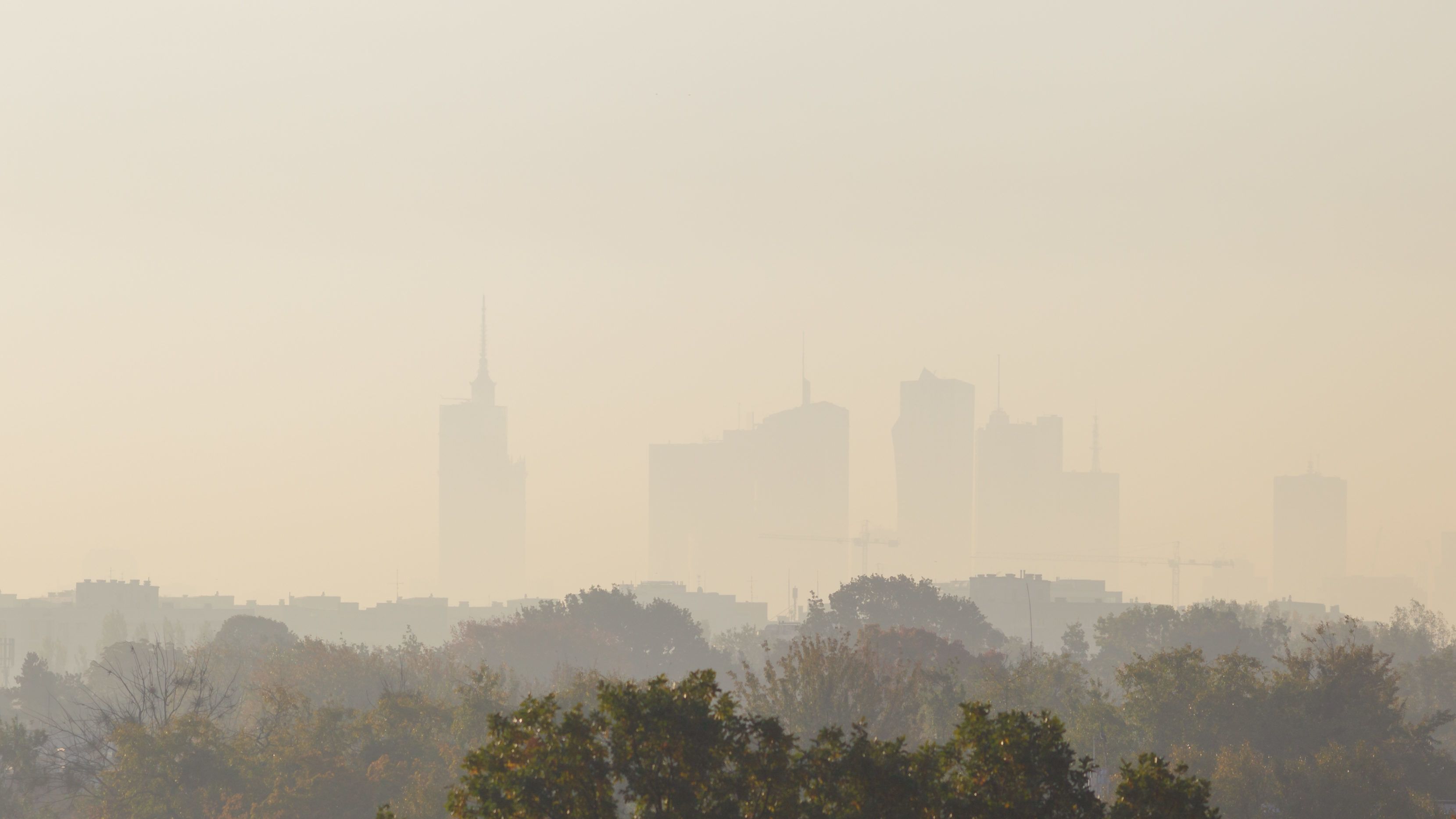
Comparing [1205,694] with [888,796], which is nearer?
[888,796]

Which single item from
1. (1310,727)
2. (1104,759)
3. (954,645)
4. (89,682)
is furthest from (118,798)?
(89,682)

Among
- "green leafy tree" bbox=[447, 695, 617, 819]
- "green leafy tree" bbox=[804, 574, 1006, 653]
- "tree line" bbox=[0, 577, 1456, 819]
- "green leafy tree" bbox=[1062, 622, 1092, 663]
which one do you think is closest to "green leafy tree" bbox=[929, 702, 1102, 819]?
"tree line" bbox=[0, 577, 1456, 819]

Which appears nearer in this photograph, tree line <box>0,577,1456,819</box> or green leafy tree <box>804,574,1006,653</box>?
tree line <box>0,577,1456,819</box>

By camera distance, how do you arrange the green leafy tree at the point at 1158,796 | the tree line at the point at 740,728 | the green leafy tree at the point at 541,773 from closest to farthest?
the green leafy tree at the point at 541,773, the green leafy tree at the point at 1158,796, the tree line at the point at 740,728

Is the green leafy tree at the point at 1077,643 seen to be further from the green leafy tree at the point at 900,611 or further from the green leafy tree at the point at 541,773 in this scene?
the green leafy tree at the point at 541,773

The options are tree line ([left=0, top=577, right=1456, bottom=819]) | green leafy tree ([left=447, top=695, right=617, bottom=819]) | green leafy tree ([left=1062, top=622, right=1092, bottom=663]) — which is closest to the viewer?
green leafy tree ([left=447, top=695, right=617, bottom=819])

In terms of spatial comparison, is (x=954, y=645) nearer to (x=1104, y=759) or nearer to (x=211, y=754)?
(x=1104, y=759)

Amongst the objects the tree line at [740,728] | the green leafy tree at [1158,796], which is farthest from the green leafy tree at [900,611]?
the green leafy tree at [1158,796]

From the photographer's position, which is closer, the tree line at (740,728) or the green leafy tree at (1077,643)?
the tree line at (740,728)

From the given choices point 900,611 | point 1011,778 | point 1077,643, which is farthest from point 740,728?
point 1077,643

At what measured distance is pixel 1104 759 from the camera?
239 feet

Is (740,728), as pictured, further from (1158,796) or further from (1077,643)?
(1077,643)

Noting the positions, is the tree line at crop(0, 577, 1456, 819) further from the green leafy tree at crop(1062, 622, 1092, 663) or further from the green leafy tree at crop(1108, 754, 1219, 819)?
the green leafy tree at crop(1062, 622, 1092, 663)

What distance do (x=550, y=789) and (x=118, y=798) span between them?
37.3 metres
